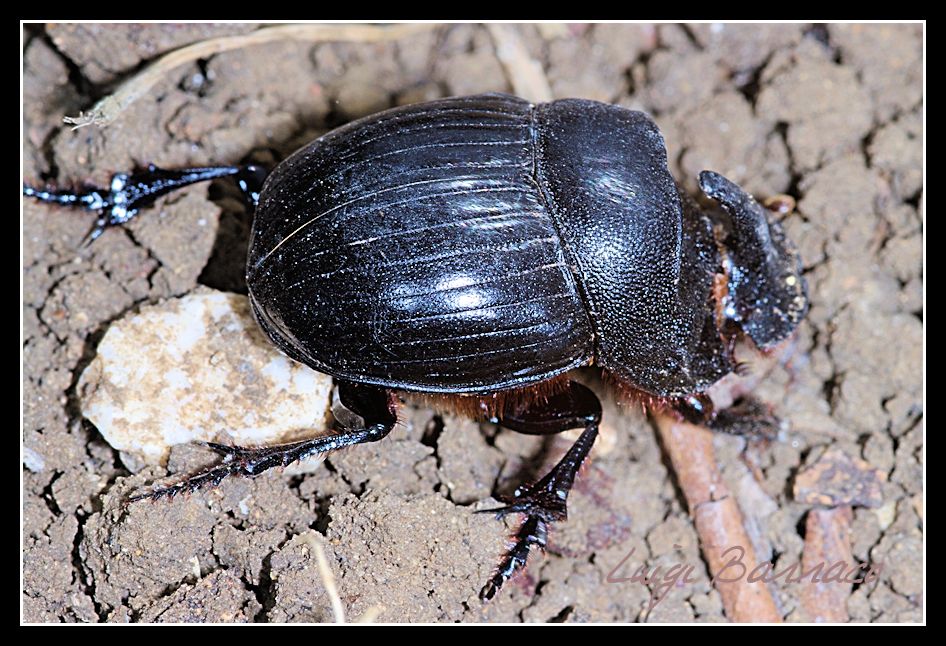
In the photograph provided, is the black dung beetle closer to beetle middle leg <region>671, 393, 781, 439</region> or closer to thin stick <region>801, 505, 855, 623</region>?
beetle middle leg <region>671, 393, 781, 439</region>

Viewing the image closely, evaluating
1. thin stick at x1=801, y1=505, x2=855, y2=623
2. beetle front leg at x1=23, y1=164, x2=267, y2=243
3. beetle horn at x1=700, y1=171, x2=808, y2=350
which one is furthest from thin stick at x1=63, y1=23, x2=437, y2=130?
thin stick at x1=801, y1=505, x2=855, y2=623

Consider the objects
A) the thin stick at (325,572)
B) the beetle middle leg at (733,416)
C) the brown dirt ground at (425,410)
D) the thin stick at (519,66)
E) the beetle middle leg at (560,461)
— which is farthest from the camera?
the thin stick at (519,66)

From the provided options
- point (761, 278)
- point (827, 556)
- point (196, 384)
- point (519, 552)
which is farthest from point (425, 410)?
point (827, 556)

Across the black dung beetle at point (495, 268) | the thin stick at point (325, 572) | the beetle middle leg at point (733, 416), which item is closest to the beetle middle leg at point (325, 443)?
the black dung beetle at point (495, 268)

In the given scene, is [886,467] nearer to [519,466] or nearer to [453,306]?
[519,466]

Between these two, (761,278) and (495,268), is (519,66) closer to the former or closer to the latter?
(761,278)

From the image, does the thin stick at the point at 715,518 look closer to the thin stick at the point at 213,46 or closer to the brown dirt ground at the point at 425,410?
the brown dirt ground at the point at 425,410
